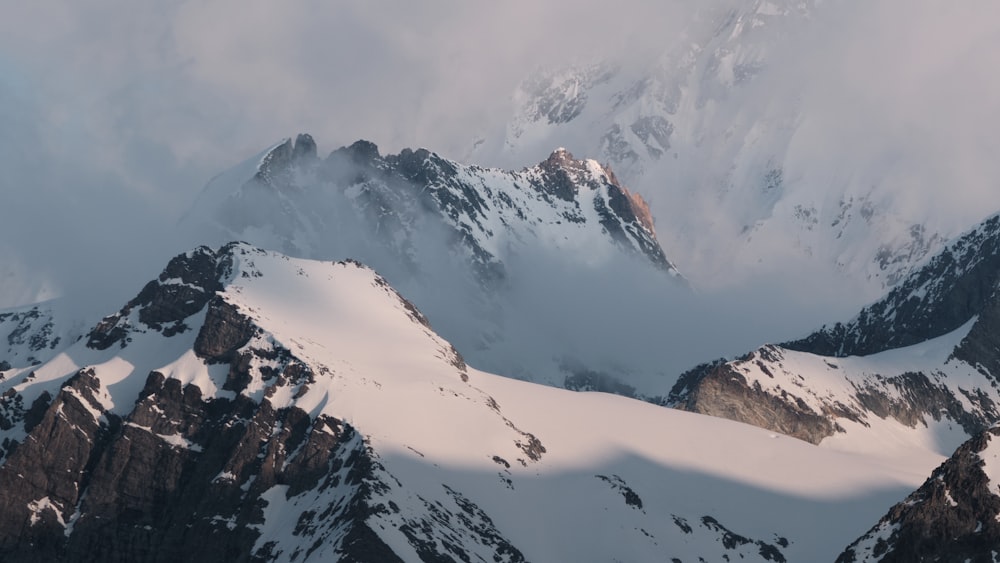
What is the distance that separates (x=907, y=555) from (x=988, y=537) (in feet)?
27.2

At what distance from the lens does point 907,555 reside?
19638 centimetres

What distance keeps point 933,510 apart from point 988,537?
7.09 meters

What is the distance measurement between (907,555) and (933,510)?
20.9 ft

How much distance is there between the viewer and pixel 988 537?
195m

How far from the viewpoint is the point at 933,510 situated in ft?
655
